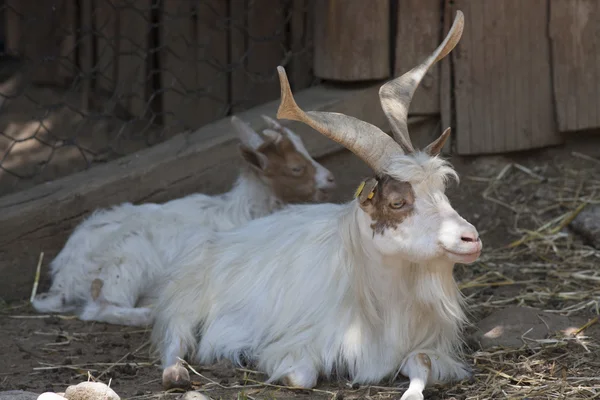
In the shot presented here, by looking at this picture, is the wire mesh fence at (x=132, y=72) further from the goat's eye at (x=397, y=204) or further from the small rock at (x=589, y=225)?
the goat's eye at (x=397, y=204)

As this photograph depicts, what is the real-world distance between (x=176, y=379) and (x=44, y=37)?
4.10 m

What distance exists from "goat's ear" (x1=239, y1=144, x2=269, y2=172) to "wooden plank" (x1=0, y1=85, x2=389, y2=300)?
0.21 m

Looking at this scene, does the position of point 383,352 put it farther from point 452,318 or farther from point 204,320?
point 204,320

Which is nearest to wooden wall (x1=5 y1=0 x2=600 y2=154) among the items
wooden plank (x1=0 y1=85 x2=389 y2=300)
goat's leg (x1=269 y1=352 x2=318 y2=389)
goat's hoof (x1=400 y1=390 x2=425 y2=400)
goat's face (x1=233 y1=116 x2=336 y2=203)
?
wooden plank (x1=0 y1=85 x2=389 y2=300)

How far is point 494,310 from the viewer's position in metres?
4.95

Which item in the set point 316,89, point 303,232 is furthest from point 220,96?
point 303,232

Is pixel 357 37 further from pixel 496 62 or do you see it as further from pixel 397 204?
pixel 397 204

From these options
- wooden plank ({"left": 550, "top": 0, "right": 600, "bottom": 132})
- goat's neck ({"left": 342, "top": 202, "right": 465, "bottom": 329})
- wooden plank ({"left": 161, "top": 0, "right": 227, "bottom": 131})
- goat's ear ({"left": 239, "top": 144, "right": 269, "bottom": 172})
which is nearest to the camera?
goat's neck ({"left": 342, "top": 202, "right": 465, "bottom": 329})

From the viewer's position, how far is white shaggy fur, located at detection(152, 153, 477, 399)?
392 centimetres

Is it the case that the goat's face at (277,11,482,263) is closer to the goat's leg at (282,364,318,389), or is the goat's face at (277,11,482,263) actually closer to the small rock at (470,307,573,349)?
the goat's leg at (282,364,318,389)

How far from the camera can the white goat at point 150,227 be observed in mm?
5305

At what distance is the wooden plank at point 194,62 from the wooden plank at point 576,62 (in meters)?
2.17

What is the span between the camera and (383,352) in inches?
163

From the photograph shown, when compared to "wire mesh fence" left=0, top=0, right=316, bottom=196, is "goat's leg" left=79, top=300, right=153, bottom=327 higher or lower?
lower
